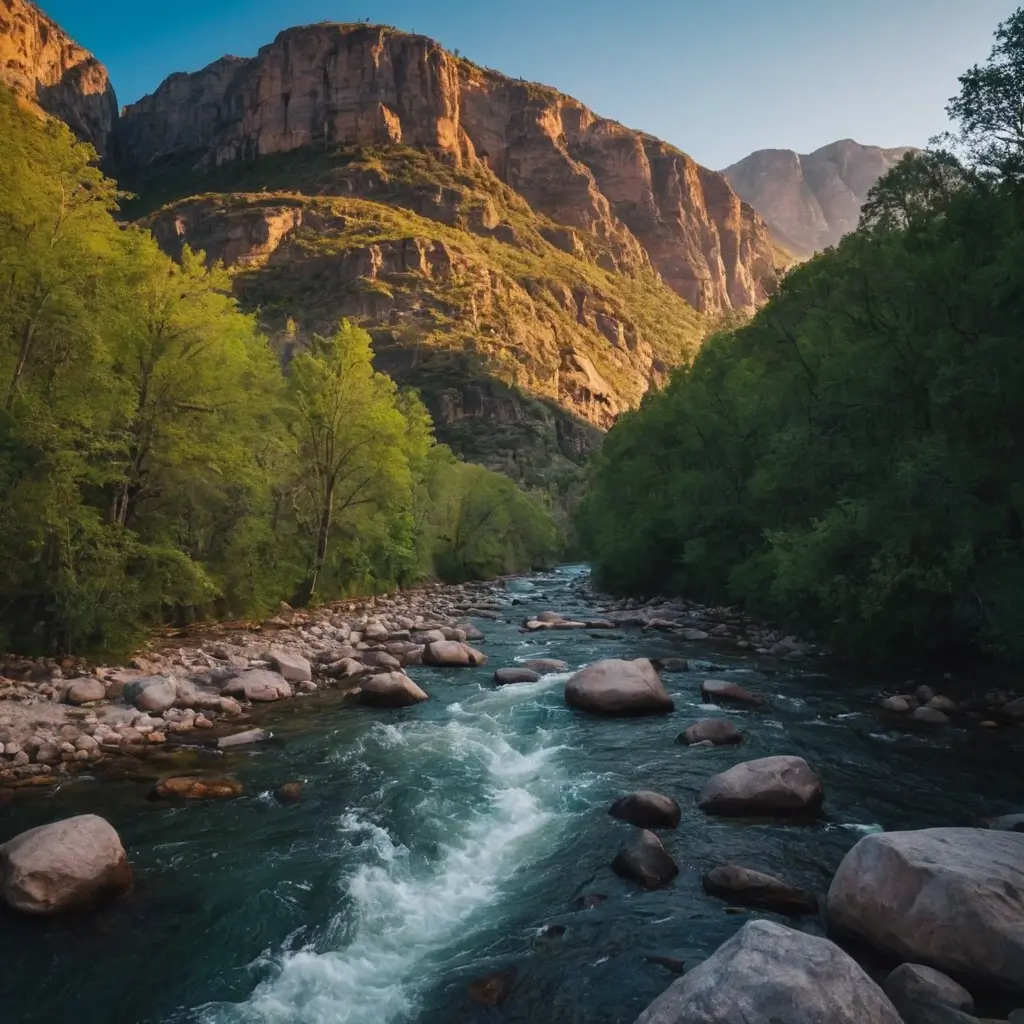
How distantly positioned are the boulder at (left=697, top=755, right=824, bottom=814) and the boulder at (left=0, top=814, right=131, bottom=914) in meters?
6.85

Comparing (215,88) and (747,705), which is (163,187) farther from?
(747,705)

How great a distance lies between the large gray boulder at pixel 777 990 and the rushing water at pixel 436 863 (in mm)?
1104

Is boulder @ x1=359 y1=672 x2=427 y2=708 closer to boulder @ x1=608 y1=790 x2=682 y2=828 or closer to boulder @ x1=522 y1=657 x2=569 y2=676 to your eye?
boulder @ x1=522 y1=657 x2=569 y2=676

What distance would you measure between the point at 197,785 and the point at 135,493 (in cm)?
1095

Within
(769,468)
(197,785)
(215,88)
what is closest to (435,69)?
(215,88)

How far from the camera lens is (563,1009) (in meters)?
5.54

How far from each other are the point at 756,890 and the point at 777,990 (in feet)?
8.60

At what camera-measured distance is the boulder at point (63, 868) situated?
6574mm

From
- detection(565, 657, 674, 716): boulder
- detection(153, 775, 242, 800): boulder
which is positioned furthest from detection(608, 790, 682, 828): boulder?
detection(153, 775, 242, 800): boulder

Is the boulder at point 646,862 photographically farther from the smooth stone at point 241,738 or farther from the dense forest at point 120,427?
the dense forest at point 120,427

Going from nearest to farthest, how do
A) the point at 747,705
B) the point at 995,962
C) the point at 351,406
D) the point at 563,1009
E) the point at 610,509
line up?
1. the point at 995,962
2. the point at 563,1009
3. the point at 747,705
4. the point at 351,406
5. the point at 610,509

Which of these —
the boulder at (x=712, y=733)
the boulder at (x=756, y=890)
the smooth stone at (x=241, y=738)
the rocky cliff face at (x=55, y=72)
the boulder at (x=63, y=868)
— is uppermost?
the rocky cliff face at (x=55, y=72)

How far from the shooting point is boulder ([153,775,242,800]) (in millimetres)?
9531

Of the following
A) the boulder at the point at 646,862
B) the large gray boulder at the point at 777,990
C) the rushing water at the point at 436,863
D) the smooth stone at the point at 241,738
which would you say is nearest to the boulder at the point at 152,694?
the smooth stone at the point at 241,738
